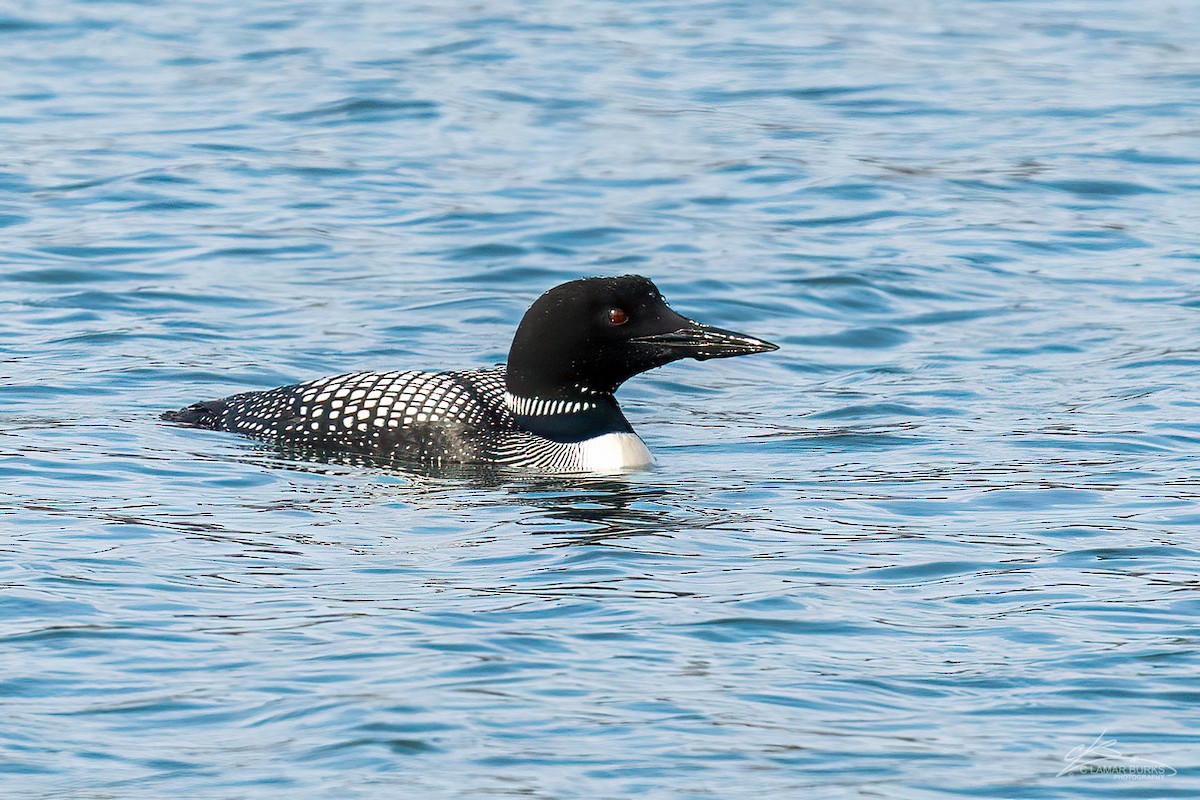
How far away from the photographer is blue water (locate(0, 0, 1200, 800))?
16.3ft

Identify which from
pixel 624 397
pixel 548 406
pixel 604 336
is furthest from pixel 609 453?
pixel 624 397

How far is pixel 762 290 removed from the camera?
11.0 metres

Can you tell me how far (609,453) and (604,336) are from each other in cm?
42

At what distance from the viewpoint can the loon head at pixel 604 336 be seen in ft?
25.5

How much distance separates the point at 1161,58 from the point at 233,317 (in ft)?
28.8

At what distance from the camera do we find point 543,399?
311 inches

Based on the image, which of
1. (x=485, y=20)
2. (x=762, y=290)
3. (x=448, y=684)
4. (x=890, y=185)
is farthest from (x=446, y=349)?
(x=485, y=20)

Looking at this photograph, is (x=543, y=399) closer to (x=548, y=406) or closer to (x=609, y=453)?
(x=548, y=406)

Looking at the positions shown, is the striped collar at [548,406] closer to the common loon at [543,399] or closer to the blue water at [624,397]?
the common loon at [543,399]

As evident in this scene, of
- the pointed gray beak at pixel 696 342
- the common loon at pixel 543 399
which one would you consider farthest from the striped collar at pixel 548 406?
the pointed gray beak at pixel 696 342

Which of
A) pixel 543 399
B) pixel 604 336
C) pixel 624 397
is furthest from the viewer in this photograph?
pixel 624 397

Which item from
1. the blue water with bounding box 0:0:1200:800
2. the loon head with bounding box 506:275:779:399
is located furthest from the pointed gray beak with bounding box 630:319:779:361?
the blue water with bounding box 0:0:1200:800

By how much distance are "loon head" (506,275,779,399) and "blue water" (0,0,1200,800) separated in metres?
0.44

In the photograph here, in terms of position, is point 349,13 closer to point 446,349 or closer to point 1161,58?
point 1161,58
